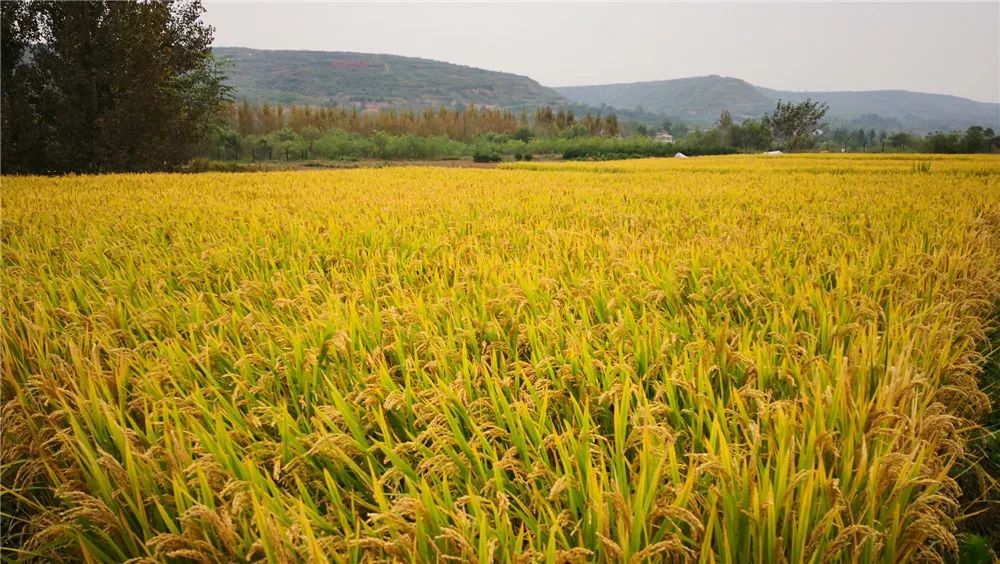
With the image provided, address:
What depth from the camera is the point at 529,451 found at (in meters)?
1.55

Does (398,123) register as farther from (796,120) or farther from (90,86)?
(796,120)

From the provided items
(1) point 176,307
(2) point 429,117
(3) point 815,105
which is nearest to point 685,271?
(1) point 176,307

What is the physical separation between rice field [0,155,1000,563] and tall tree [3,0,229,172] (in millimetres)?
21608

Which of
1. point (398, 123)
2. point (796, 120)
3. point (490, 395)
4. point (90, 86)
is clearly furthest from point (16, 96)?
point (796, 120)

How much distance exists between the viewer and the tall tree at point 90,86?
71.4 feet

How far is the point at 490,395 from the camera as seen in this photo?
5.63 ft

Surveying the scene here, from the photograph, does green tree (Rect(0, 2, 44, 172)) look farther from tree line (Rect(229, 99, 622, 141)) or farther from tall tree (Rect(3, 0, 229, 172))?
tree line (Rect(229, 99, 622, 141))

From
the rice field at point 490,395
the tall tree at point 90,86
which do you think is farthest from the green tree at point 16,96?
the rice field at point 490,395

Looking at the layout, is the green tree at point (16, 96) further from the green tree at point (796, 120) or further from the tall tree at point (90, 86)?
the green tree at point (796, 120)

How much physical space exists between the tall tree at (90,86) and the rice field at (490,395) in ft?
70.9

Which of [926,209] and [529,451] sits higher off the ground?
[926,209]

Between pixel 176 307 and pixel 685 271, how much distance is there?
2.98 meters

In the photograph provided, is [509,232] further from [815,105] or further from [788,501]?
[815,105]

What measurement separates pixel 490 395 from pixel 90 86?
2850cm
